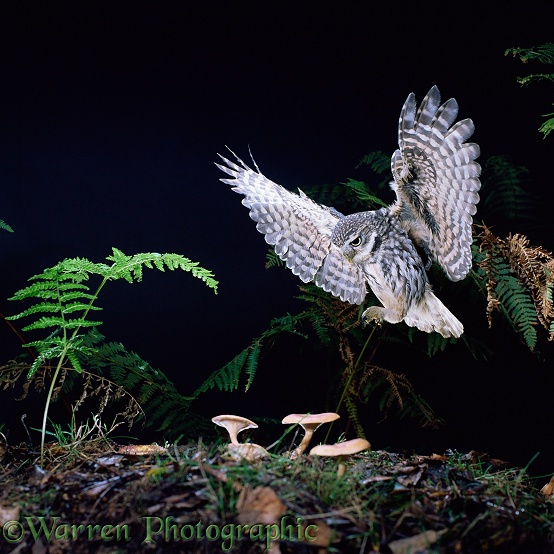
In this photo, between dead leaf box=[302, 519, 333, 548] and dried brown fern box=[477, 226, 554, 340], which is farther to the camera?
dried brown fern box=[477, 226, 554, 340]

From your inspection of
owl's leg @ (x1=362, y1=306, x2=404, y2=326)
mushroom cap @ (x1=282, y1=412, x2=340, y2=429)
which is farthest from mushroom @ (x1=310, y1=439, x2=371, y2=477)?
owl's leg @ (x1=362, y1=306, x2=404, y2=326)

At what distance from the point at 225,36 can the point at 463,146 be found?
3.96 ft

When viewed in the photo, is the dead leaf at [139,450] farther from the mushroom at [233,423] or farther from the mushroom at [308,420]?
the mushroom at [308,420]

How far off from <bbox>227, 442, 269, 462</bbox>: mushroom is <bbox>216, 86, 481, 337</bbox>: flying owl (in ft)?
2.09

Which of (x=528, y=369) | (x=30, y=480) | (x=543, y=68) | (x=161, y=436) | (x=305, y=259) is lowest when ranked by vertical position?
(x=161, y=436)

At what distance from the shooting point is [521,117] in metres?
2.29

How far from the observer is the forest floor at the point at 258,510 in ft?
3.28

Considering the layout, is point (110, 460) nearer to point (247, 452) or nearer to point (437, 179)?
point (247, 452)

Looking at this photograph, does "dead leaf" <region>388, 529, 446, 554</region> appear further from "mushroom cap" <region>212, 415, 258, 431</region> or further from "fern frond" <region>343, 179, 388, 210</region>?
"fern frond" <region>343, 179, 388, 210</region>

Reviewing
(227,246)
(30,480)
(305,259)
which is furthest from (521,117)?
(30,480)

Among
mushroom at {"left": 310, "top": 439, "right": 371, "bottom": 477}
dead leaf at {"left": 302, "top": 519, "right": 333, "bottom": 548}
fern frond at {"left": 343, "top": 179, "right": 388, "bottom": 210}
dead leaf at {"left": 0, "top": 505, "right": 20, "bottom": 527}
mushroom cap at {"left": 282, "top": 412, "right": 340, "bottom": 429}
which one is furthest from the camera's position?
fern frond at {"left": 343, "top": 179, "right": 388, "bottom": 210}

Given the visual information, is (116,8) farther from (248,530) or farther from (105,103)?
(248,530)

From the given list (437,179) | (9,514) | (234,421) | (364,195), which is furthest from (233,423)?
(364,195)

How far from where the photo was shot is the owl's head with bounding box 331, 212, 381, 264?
169 cm
